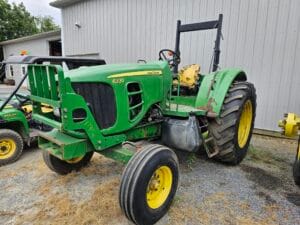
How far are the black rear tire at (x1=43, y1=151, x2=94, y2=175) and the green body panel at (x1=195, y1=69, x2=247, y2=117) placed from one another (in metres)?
1.69

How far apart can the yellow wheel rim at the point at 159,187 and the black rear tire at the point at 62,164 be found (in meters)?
1.33

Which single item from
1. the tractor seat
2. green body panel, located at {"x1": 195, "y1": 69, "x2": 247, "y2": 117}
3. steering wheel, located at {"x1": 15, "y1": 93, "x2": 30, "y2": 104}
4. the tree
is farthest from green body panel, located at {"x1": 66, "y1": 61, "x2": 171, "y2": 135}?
the tree

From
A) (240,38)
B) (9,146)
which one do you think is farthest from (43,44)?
(240,38)

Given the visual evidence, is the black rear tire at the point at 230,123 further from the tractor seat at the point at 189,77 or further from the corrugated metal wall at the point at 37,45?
the corrugated metal wall at the point at 37,45

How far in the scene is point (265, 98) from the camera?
4.96 metres

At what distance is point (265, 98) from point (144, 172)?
12.9 feet

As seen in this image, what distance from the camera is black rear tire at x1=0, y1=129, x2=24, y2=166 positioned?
3473mm

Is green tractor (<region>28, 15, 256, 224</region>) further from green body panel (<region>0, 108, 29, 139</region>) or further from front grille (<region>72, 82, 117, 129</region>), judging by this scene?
green body panel (<region>0, 108, 29, 139</region>)

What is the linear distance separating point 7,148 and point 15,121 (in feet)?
1.36

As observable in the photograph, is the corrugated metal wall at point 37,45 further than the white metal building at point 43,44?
Yes

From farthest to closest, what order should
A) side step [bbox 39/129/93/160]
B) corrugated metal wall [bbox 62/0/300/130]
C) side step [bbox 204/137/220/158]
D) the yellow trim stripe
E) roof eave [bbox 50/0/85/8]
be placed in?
1. roof eave [bbox 50/0/85/8]
2. corrugated metal wall [bbox 62/0/300/130]
3. side step [bbox 204/137/220/158]
4. the yellow trim stripe
5. side step [bbox 39/129/93/160]

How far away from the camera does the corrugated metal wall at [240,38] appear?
459 centimetres

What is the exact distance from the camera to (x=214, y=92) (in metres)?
3.02

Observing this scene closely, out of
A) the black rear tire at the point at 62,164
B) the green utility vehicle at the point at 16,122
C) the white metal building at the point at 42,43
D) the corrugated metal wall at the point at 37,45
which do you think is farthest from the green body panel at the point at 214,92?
the corrugated metal wall at the point at 37,45
